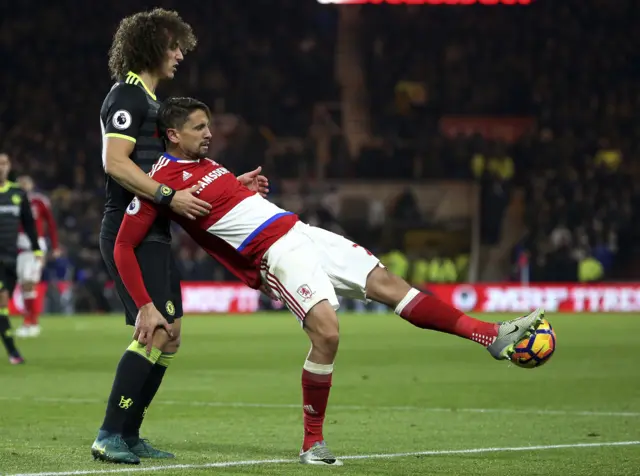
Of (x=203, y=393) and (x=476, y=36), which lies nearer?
(x=203, y=393)

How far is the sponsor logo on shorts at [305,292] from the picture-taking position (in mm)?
6113

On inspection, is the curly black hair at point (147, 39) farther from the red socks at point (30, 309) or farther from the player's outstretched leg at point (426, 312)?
the red socks at point (30, 309)

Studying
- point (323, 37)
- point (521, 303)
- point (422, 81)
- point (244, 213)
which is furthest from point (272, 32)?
point (244, 213)

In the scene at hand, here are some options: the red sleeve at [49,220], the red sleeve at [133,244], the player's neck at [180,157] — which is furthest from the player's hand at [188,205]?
the red sleeve at [49,220]

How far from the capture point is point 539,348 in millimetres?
5910

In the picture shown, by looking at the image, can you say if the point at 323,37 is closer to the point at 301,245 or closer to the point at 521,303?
the point at 521,303

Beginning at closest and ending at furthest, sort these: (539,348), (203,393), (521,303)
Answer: (539,348)
(203,393)
(521,303)

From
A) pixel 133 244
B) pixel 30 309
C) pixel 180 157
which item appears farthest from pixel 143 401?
pixel 30 309

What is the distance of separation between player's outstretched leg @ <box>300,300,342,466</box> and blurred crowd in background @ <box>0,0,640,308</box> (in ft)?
67.7

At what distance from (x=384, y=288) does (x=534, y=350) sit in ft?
2.70

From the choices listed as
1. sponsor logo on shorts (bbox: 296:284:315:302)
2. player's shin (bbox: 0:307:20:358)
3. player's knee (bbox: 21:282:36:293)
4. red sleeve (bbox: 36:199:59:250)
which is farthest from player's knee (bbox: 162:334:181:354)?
player's knee (bbox: 21:282:36:293)

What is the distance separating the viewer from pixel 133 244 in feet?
20.3

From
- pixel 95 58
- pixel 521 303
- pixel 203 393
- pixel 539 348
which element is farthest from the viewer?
pixel 95 58

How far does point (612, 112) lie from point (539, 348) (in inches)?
1076
